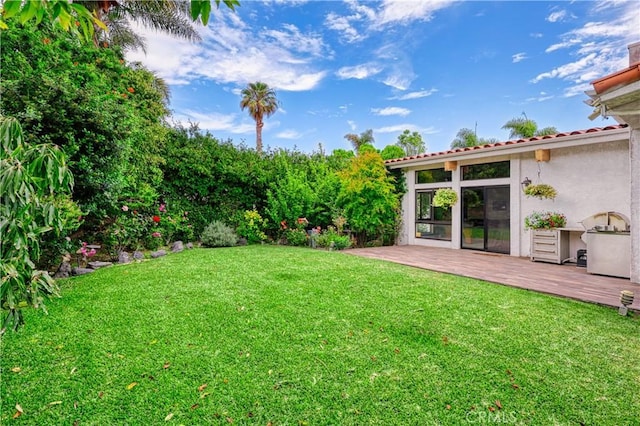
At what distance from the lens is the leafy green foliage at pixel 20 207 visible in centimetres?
141

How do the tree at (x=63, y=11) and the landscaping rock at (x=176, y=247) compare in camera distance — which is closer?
the tree at (x=63, y=11)

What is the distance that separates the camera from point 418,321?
380cm

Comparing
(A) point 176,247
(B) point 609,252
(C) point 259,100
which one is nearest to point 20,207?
(A) point 176,247

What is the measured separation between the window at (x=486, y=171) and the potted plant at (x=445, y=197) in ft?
2.17

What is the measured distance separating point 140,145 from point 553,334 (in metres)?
9.39

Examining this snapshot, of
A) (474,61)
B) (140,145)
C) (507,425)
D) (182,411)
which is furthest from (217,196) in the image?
(474,61)

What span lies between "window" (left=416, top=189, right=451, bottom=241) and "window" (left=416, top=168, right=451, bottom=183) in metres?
0.41

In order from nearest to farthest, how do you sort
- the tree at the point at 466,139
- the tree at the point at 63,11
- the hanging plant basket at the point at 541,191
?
the tree at the point at 63,11
the hanging plant basket at the point at 541,191
the tree at the point at 466,139

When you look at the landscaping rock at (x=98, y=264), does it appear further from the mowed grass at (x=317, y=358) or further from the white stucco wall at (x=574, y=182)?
the white stucco wall at (x=574, y=182)

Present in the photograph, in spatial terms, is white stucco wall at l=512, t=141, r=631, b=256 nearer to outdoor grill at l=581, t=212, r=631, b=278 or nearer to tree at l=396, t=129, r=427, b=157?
outdoor grill at l=581, t=212, r=631, b=278

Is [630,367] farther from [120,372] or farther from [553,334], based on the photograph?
[120,372]

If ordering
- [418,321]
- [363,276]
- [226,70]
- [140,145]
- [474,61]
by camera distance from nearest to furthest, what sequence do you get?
[418,321]
[363,276]
[140,145]
[474,61]
[226,70]

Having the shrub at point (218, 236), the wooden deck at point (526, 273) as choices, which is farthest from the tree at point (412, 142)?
the shrub at point (218, 236)

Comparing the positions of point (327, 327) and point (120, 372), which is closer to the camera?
point (120, 372)
